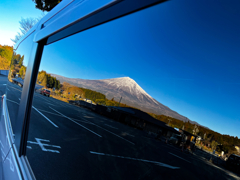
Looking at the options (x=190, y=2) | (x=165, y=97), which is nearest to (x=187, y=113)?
(x=165, y=97)

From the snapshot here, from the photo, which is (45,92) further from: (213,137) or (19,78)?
(213,137)

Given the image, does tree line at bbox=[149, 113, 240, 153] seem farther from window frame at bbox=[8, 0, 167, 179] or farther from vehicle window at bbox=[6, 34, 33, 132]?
vehicle window at bbox=[6, 34, 33, 132]

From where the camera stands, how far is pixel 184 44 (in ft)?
2.18

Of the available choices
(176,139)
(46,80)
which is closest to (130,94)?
(176,139)

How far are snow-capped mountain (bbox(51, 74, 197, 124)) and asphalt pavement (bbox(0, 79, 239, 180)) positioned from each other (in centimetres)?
16

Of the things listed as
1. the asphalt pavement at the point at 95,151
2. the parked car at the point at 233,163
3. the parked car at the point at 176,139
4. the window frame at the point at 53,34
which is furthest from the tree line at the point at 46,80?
the parked car at the point at 233,163

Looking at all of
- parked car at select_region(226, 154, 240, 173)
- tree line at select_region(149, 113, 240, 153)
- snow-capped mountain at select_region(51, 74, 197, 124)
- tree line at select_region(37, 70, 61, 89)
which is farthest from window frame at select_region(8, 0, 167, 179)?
parked car at select_region(226, 154, 240, 173)

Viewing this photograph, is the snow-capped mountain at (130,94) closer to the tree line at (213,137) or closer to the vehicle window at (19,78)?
the tree line at (213,137)

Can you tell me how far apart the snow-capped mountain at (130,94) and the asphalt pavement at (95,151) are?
16cm

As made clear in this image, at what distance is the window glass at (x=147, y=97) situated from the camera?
23.2 inches

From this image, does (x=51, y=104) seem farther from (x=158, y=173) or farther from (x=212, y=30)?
(x=212, y=30)

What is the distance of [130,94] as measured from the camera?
83 centimetres

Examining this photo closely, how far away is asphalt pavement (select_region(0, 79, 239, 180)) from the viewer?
1.98 ft

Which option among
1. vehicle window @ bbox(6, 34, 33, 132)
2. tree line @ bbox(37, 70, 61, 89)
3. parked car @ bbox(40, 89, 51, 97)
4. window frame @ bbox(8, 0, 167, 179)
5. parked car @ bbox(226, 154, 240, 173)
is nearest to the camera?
parked car @ bbox(226, 154, 240, 173)
